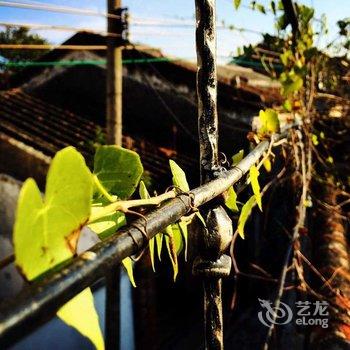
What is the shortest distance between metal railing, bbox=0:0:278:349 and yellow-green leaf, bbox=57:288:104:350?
29 mm

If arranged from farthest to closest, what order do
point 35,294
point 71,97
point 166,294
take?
Answer: point 71,97
point 166,294
point 35,294

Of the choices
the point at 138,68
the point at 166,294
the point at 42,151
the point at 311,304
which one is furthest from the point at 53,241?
the point at 138,68

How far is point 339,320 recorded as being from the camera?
1.49m

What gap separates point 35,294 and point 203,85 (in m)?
0.55

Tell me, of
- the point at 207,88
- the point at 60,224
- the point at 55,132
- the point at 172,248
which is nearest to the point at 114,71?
the point at 55,132

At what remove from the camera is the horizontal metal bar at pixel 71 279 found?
24 centimetres

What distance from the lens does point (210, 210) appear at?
2.28ft

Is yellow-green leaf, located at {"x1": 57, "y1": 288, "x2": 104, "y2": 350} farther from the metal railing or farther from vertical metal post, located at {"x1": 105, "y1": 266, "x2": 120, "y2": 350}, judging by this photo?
vertical metal post, located at {"x1": 105, "y1": 266, "x2": 120, "y2": 350}

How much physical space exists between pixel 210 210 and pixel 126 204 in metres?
0.28

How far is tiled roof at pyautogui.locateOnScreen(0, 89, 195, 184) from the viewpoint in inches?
190

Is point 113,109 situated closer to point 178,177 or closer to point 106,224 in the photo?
point 178,177

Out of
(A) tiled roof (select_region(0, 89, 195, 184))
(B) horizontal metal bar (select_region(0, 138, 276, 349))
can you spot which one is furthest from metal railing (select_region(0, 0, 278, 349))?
(A) tiled roof (select_region(0, 89, 195, 184))

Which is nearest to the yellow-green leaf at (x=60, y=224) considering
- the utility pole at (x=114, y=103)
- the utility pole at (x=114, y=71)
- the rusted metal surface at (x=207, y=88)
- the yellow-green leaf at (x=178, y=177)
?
the yellow-green leaf at (x=178, y=177)

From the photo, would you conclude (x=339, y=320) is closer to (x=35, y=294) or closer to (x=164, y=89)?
(x=35, y=294)
